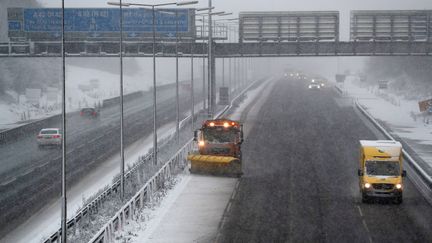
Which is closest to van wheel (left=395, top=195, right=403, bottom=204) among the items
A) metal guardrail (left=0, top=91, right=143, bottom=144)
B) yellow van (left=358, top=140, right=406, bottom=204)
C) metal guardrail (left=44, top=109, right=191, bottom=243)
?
yellow van (left=358, top=140, right=406, bottom=204)

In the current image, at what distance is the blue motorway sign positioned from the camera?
65.0 m

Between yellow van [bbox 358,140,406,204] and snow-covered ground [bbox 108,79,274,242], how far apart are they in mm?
5794

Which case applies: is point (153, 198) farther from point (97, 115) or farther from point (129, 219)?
point (97, 115)

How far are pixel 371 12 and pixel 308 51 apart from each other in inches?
316

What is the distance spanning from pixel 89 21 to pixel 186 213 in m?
40.8

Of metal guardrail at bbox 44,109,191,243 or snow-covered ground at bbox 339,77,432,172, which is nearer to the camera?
metal guardrail at bbox 44,109,191,243

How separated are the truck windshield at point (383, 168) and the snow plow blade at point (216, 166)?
8778mm

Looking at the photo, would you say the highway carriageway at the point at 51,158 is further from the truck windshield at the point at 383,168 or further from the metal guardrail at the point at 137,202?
the truck windshield at the point at 383,168

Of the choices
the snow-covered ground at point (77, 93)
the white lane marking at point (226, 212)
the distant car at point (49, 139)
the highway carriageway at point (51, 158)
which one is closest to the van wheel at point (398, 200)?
the white lane marking at point (226, 212)

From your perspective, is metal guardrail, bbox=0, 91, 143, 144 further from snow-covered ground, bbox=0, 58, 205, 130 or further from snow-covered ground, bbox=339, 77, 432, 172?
snow-covered ground, bbox=339, 77, 432, 172

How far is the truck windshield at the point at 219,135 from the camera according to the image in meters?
37.7

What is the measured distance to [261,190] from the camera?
32.7m

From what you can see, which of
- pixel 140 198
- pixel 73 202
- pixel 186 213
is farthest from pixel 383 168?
pixel 73 202

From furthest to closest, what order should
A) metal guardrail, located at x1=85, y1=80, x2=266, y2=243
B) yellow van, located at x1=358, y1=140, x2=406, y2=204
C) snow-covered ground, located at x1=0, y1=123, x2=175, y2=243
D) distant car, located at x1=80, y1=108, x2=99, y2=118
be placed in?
distant car, located at x1=80, y1=108, x2=99, y2=118 → yellow van, located at x1=358, y1=140, x2=406, y2=204 → snow-covered ground, located at x1=0, y1=123, x2=175, y2=243 → metal guardrail, located at x1=85, y1=80, x2=266, y2=243
